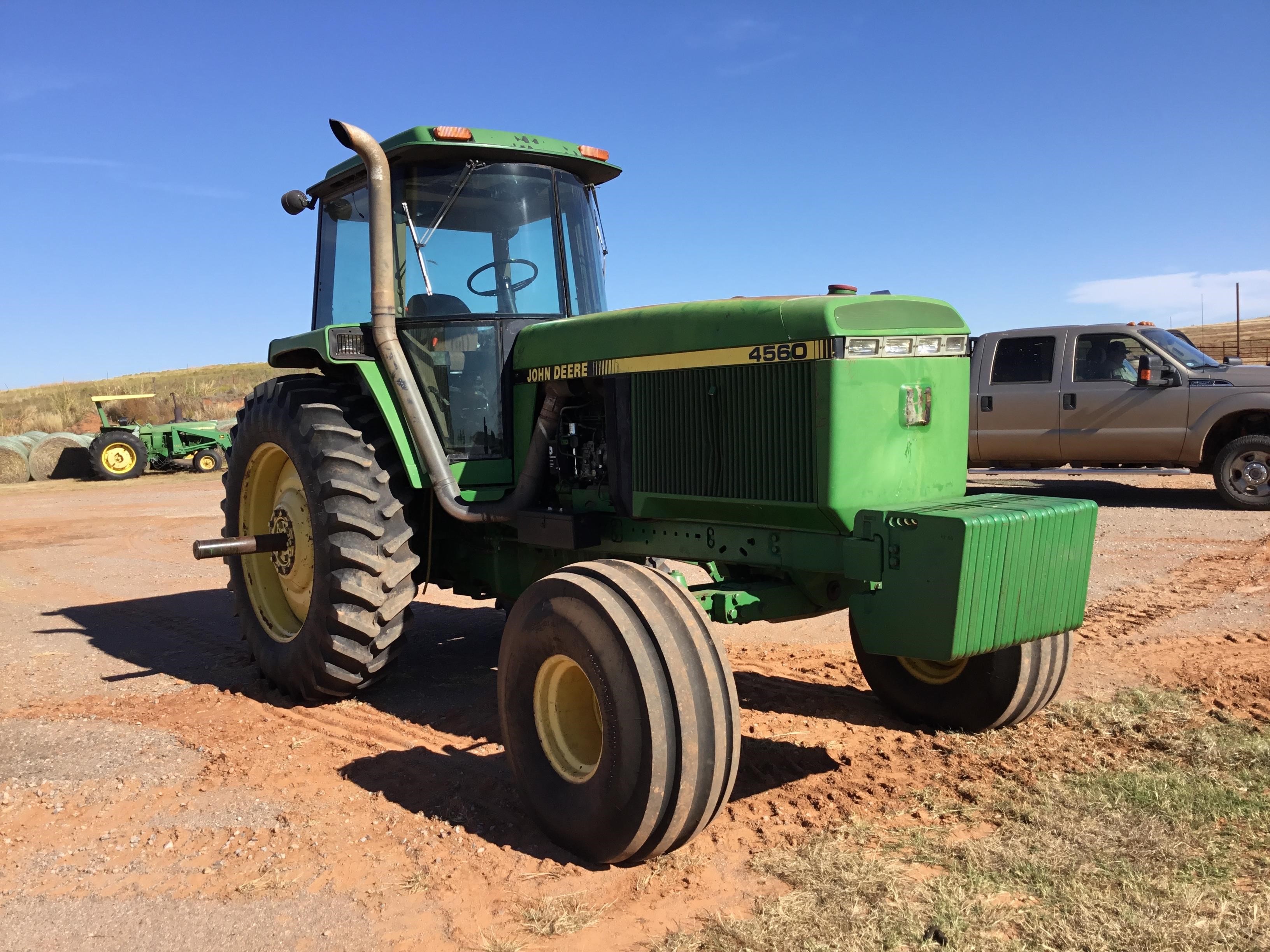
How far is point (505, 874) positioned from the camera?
3.46 meters

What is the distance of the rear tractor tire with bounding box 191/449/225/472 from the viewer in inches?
942

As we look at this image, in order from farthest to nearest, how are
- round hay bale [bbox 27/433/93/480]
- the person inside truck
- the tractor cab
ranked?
round hay bale [bbox 27/433/93/480]
the person inside truck
the tractor cab

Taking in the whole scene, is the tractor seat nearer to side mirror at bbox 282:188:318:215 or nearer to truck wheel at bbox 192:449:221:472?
side mirror at bbox 282:188:318:215

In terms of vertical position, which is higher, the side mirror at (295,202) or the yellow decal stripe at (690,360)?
the side mirror at (295,202)

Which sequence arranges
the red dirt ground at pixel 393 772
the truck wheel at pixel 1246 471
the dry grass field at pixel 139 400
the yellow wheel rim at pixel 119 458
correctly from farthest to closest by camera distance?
the dry grass field at pixel 139 400
the yellow wheel rim at pixel 119 458
the truck wheel at pixel 1246 471
the red dirt ground at pixel 393 772

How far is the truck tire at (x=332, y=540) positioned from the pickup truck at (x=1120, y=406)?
27.7 ft

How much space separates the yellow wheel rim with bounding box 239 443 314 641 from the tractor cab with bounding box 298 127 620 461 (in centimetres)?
105

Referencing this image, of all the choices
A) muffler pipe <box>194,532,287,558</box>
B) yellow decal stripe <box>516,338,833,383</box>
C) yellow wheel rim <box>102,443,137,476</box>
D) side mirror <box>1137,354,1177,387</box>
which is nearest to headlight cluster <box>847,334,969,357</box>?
yellow decal stripe <box>516,338,833,383</box>

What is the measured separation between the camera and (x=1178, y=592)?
7.30 metres

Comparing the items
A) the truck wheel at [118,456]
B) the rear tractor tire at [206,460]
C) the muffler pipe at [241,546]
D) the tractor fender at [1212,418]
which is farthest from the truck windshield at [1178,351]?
the truck wheel at [118,456]

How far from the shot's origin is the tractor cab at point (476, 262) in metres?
5.25

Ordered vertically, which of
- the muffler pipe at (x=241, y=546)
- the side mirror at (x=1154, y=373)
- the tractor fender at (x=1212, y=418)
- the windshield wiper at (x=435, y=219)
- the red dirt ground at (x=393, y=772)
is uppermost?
the windshield wiper at (x=435, y=219)

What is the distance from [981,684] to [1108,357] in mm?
8255

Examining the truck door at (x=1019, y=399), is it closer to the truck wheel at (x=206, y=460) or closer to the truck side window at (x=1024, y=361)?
the truck side window at (x=1024, y=361)
